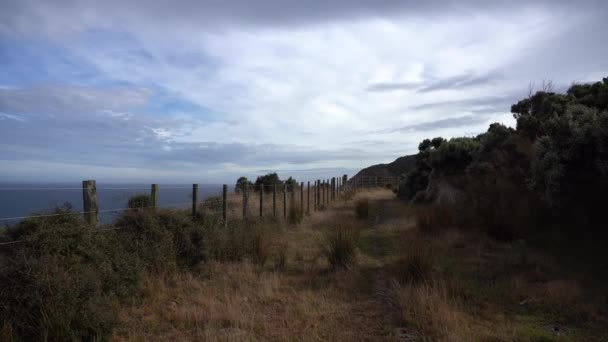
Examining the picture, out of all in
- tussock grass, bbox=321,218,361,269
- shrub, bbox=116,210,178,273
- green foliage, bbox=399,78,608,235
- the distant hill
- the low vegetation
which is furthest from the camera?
the distant hill

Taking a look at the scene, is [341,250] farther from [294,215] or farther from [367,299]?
[294,215]

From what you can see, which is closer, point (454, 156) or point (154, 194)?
point (154, 194)

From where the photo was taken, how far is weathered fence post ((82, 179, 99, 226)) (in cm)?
556

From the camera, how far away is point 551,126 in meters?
7.92

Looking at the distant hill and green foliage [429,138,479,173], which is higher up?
the distant hill

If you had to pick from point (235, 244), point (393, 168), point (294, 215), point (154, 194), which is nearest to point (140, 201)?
point (154, 194)

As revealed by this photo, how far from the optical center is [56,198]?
5.27m

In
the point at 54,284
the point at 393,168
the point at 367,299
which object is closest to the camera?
the point at 54,284

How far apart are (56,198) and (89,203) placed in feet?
1.43

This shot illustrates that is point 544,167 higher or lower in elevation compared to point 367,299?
higher

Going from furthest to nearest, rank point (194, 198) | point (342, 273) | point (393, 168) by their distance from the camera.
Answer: point (393, 168) → point (194, 198) → point (342, 273)

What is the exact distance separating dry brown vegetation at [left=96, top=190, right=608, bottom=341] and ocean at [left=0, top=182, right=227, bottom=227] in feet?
4.32

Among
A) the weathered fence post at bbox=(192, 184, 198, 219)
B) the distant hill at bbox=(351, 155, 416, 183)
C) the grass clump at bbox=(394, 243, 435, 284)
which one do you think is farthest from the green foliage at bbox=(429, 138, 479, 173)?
the distant hill at bbox=(351, 155, 416, 183)

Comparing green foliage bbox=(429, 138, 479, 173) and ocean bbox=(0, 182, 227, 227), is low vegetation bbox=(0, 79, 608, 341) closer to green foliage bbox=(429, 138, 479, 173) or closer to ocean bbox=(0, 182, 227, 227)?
ocean bbox=(0, 182, 227, 227)
